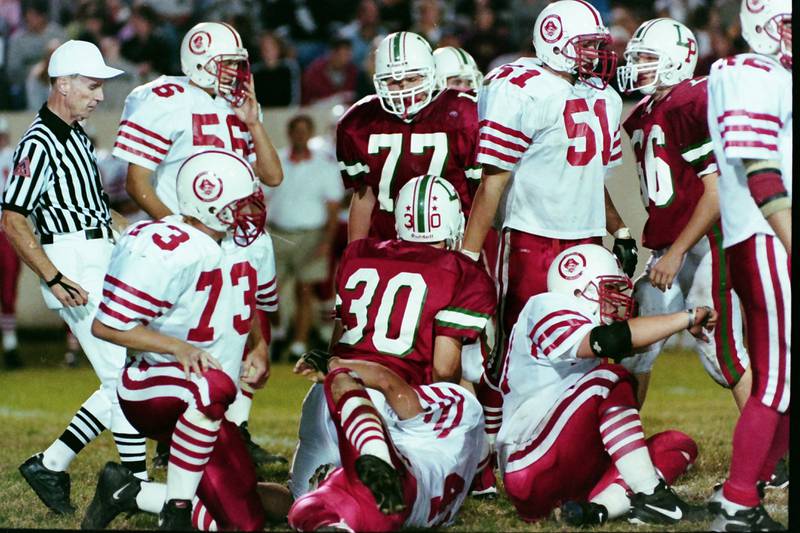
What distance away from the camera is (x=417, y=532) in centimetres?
418

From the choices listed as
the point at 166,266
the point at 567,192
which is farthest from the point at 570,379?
the point at 166,266

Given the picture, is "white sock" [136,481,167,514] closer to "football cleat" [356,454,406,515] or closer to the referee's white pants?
the referee's white pants

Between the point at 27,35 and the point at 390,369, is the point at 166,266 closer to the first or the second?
the point at 390,369

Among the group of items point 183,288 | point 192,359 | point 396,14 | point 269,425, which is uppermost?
point 396,14

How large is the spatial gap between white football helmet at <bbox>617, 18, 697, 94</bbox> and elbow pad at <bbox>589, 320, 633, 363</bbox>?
129 centimetres

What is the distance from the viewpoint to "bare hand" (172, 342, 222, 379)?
390 centimetres

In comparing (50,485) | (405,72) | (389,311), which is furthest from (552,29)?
(50,485)

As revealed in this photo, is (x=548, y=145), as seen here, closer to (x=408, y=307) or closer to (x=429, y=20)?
(x=408, y=307)

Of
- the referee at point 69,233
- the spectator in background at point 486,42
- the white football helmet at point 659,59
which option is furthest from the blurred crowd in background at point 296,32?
the referee at point 69,233

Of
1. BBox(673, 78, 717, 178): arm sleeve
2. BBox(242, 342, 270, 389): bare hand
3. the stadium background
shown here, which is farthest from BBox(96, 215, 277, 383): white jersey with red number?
the stadium background

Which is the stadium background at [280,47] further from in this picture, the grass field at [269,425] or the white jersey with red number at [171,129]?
the white jersey with red number at [171,129]

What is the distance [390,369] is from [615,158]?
139 centimetres

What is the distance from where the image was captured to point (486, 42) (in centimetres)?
962

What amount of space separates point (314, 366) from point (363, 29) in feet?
20.9
